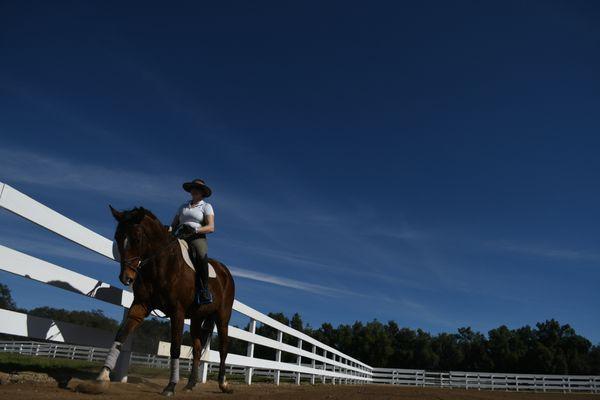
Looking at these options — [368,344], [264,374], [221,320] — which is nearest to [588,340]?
[368,344]

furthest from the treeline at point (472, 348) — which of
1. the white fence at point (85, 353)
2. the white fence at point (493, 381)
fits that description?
the white fence at point (85, 353)

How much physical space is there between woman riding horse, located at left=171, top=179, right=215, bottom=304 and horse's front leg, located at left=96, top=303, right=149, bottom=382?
2.36 ft

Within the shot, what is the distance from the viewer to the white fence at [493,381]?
31.0m

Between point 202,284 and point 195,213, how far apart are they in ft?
2.97

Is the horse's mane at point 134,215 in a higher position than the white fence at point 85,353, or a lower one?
higher

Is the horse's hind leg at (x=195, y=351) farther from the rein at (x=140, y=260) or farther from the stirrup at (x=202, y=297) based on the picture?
the rein at (x=140, y=260)

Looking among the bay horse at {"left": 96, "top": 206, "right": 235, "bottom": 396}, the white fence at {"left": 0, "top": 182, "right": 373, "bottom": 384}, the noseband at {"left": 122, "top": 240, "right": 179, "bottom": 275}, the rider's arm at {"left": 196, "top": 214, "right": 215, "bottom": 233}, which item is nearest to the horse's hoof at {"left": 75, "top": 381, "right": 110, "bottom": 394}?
the bay horse at {"left": 96, "top": 206, "right": 235, "bottom": 396}

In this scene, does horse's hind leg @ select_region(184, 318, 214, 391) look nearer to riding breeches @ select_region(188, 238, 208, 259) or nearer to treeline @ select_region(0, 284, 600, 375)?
riding breeches @ select_region(188, 238, 208, 259)

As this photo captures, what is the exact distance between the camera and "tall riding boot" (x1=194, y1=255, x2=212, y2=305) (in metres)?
4.85

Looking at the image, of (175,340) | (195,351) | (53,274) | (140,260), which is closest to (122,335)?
(175,340)

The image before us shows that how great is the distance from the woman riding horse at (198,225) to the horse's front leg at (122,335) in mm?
720

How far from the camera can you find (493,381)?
32219mm

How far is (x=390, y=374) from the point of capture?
112 feet

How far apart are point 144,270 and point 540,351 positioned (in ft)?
179
